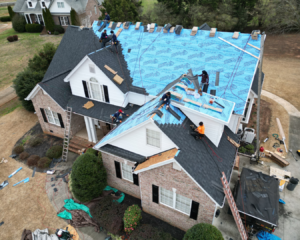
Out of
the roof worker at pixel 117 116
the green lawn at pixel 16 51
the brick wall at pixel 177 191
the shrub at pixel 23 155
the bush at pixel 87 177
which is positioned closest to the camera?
the brick wall at pixel 177 191

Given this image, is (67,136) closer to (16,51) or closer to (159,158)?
(159,158)

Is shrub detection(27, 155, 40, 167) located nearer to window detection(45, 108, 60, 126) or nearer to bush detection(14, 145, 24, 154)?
bush detection(14, 145, 24, 154)

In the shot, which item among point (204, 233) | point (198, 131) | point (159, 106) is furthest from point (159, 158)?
point (204, 233)

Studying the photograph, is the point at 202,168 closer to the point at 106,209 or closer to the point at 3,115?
the point at 106,209

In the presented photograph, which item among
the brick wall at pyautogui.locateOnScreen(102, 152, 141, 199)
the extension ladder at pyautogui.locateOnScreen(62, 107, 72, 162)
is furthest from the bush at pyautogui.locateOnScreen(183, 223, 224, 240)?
the extension ladder at pyautogui.locateOnScreen(62, 107, 72, 162)

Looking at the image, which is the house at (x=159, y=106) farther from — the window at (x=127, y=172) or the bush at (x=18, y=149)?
the bush at (x=18, y=149)

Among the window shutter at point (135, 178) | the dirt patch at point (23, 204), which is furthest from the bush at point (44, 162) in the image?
the window shutter at point (135, 178)

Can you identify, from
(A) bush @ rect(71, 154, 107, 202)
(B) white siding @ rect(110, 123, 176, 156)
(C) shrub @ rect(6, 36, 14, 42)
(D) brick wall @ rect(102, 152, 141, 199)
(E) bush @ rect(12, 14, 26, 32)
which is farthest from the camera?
(E) bush @ rect(12, 14, 26, 32)

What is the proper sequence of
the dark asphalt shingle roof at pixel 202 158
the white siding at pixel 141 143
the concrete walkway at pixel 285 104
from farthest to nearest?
1. the concrete walkway at pixel 285 104
2. the white siding at pixel 141 143
3. the dark asphalt shingle roof at pixel 202 158
